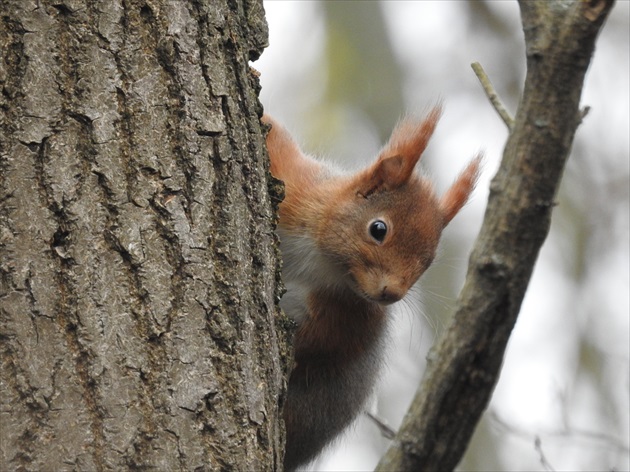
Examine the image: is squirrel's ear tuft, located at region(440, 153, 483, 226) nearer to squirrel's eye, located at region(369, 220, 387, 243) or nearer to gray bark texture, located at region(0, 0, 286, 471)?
squirrel's eye, located at region(369, 220, 387, 243)

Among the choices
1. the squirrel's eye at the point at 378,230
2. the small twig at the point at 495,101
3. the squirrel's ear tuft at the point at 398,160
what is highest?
the squirrel's ear tuft at the point at 398,160

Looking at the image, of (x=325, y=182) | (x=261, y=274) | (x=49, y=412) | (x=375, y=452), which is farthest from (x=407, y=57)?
(x=49, y=412)

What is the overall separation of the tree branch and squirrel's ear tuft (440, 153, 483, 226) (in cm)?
156

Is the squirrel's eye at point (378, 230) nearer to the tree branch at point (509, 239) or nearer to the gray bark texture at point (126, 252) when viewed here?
the gray bark texture at point (126, 252)

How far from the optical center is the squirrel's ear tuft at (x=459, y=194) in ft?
9.14

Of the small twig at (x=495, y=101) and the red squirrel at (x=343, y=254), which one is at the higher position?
the small twig at (x=495, y=101)

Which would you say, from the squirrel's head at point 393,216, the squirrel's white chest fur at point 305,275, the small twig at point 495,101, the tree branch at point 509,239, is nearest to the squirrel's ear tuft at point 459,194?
the squirrel's head at point 393,216

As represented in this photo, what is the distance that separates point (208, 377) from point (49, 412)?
0.27 metres

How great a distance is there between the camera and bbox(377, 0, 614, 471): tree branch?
3.85ft

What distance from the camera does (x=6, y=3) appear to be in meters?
1.54

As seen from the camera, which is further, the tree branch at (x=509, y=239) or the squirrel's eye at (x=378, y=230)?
the squirrel's eye at (x=378, y=230)

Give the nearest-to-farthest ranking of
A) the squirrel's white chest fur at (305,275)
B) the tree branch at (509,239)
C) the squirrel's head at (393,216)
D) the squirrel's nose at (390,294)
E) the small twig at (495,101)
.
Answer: the tree branch at (509,239), the small twig at (495,101), the squirrel's nose at (390,294), the squirrel's head at (393,216), the squirrel's white chest fur at (305,275)

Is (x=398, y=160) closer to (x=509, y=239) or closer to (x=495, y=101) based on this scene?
(x=495, y=101)

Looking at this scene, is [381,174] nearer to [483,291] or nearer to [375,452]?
[483,291]
